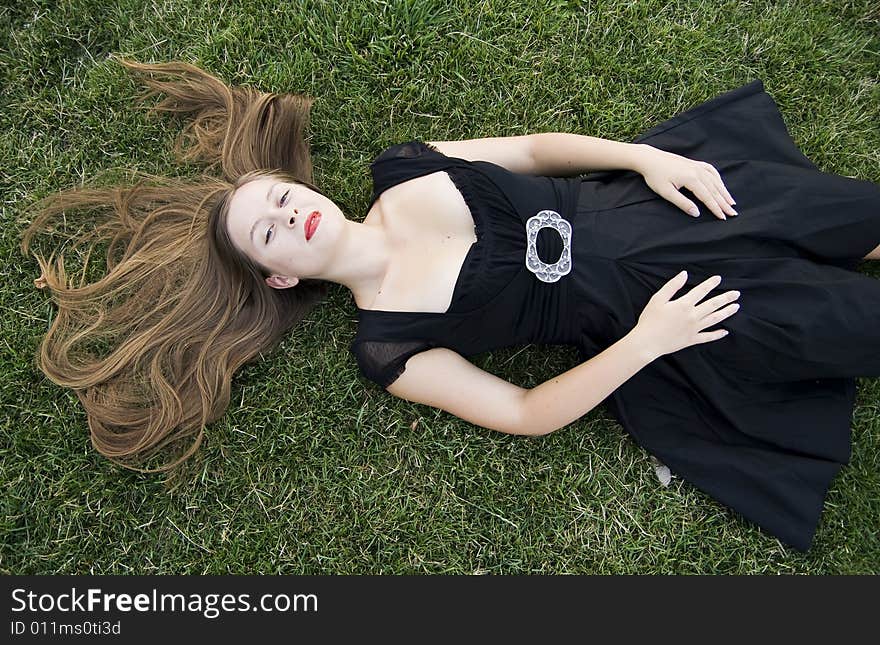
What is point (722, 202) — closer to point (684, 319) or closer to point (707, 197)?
point (707, 197)

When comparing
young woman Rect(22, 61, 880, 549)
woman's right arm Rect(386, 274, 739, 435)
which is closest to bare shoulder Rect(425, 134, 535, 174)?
young woman Rect(22, 61, 880, 549)

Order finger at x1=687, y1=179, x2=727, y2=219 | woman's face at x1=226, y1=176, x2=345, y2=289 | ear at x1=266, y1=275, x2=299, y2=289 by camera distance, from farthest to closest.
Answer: ear at x1=266, y1=275, x2=299, y2=289 → finger at x1=687, y1=179, x2=727, y2=219 → woman's face at x1=226, y1=176, x2=345, y2=289

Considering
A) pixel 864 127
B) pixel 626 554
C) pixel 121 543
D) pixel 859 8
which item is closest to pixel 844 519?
pixel 626 554

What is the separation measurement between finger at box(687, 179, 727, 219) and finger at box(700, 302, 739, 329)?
40 centimetres

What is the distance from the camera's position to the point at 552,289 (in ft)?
8.61

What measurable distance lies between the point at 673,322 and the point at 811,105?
1623 millimetres

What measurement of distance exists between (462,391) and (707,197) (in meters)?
1.31

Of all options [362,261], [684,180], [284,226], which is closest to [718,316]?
[684,180]

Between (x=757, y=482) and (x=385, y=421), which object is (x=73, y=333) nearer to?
(x=385, y=421)

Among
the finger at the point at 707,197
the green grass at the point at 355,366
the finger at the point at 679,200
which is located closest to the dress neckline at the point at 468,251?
the green grass at the point at 355,366

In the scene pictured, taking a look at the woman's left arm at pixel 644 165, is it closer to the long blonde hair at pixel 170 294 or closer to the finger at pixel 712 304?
the finger at pixel 712 304

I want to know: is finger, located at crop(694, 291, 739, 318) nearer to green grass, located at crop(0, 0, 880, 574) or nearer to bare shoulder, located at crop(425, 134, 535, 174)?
green grass, located at crop(0, 0, 880, 574)

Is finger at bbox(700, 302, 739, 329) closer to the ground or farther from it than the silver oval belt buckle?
closer to the ground

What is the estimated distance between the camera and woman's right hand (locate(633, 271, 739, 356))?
97.0 inches
